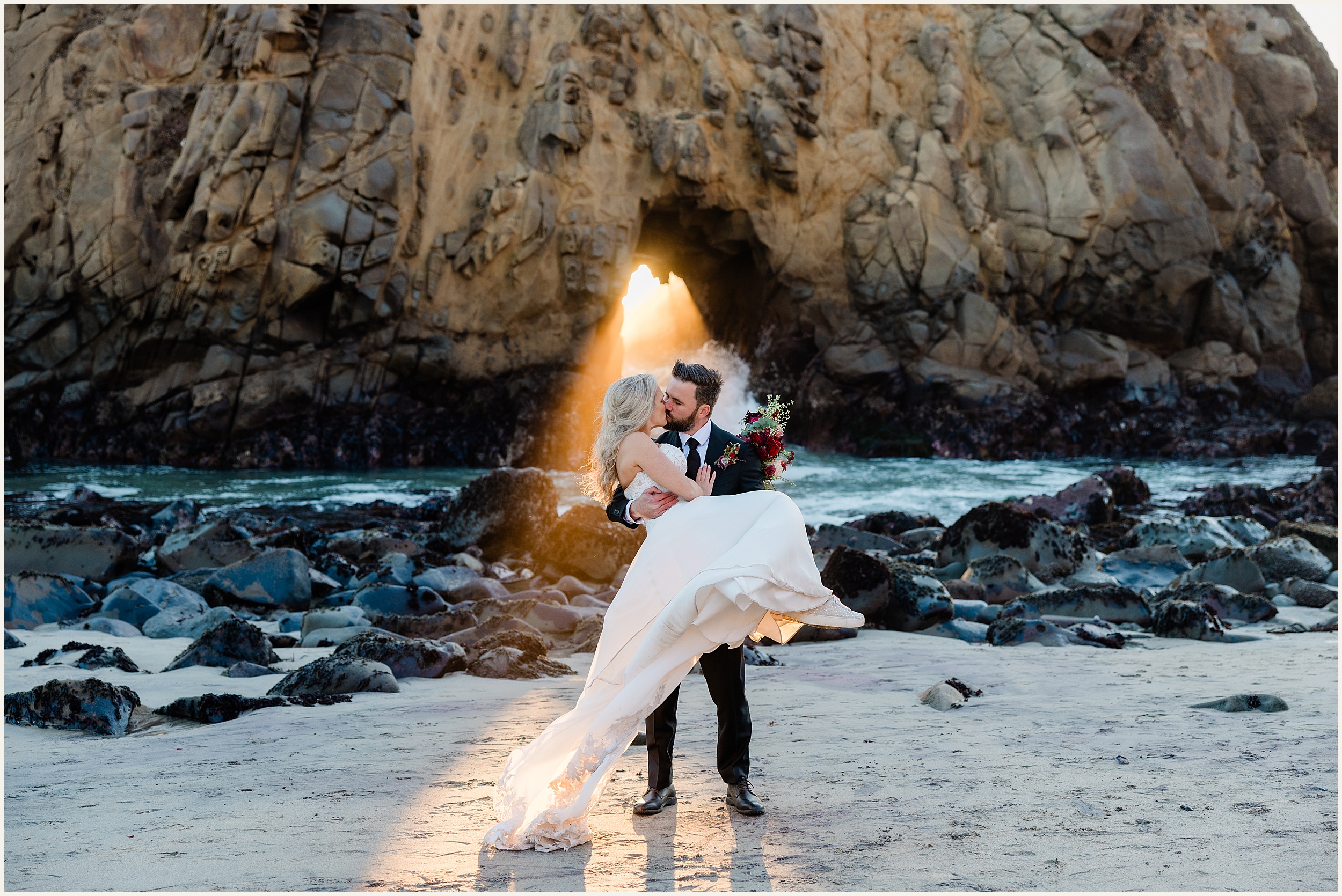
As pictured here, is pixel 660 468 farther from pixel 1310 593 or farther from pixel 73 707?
pixel 1310 593

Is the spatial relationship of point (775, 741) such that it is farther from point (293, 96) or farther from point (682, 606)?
point (293, 96)

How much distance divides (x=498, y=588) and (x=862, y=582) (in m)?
3.07

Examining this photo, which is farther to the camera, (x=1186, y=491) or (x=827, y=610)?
(x=1186, y=491)

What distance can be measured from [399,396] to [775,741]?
1997cm

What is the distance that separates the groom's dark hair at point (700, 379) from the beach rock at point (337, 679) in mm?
2489

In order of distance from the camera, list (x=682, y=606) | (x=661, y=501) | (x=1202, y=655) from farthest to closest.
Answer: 1. (x=1202, y=655)
2. (x=661, y=501)
3. (x=682, y=606)

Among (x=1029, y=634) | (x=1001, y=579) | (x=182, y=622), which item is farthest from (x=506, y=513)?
(x=1029, y=634)

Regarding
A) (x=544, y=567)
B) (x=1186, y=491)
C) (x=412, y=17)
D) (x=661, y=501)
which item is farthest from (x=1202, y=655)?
(x=412, y=17)

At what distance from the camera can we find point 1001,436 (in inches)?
960

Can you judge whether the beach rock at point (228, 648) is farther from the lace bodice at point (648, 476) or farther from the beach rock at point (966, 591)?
the beach rock at point (966, 591)

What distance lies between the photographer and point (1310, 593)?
24.9 feet

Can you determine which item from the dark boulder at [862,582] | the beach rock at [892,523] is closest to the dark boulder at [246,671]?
the dark boulder at [862,582]

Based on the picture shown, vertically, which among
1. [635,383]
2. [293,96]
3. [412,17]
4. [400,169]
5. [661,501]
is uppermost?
[412,17]

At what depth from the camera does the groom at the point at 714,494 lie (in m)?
3.17
